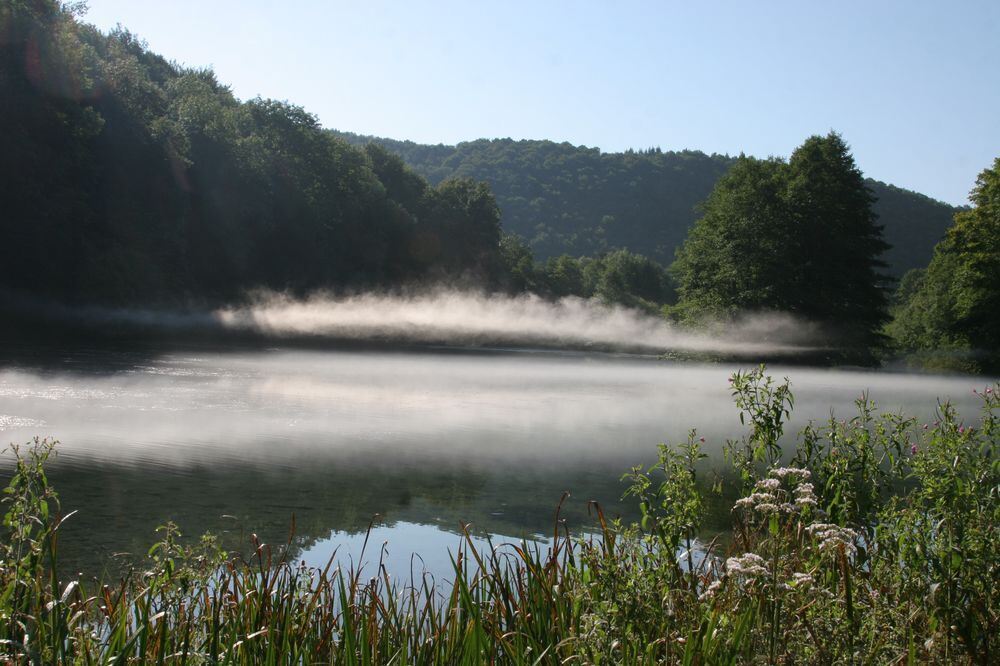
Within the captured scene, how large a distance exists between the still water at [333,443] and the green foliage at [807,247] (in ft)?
61.0

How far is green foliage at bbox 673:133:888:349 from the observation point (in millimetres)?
47250

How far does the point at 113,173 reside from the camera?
42.0m

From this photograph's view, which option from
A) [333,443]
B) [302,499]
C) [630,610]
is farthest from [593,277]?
[630,610]

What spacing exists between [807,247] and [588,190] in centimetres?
10216

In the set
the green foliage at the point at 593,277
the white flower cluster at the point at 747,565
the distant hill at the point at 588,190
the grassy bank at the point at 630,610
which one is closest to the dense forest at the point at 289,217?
the green foliage at the point at 593,277

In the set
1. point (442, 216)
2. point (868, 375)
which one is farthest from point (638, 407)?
point (442, 216)

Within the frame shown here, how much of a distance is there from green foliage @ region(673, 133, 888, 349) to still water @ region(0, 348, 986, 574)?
61.0 ft

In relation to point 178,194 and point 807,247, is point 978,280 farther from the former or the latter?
point 178,194

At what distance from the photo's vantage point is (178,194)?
155 ft

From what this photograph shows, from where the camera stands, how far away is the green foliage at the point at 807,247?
47250 mm

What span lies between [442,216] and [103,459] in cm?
7211

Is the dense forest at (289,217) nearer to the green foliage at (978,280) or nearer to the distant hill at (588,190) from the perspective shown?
the green foliage at (978,280)

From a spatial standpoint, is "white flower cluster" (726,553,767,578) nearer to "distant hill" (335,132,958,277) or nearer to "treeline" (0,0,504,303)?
"treeline" (0,0,504,303)

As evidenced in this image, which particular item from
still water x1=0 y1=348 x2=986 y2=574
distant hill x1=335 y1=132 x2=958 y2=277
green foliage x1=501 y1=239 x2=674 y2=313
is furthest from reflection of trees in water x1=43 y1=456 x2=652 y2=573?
distant hill x1=335 y1=132 x2=958 y2=277
